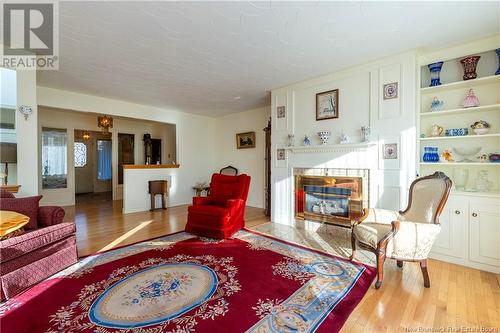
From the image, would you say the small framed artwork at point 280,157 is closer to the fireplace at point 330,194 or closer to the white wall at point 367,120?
the white wall at point 367,120

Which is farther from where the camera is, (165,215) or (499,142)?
(165,215)

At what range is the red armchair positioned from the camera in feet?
11.0

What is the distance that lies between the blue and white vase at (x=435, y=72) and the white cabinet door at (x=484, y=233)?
1554 mm

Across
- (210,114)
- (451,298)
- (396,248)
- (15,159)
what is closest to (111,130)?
(210,114)

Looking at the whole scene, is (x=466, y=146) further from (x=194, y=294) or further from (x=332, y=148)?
(x=194, y=294)

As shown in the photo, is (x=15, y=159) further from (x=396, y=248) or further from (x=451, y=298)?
(x=451, y=298)

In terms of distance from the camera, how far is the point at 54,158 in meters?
6.06

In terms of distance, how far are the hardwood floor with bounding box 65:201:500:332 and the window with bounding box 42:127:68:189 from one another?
3311 millimetres

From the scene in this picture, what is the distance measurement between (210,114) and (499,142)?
227 inches

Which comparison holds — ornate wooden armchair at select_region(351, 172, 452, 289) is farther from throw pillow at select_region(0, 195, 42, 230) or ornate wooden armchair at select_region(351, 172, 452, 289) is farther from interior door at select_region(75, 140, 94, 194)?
interior door at select_region(75, 140, 94, 194)

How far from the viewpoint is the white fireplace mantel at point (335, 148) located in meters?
3.30

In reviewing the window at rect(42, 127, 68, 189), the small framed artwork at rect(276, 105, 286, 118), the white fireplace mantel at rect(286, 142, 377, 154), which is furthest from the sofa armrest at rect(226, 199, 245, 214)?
the window at rect(42, 127, 68, 189)

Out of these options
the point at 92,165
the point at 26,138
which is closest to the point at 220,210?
the point at 26,138

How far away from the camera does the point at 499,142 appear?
267 cm
